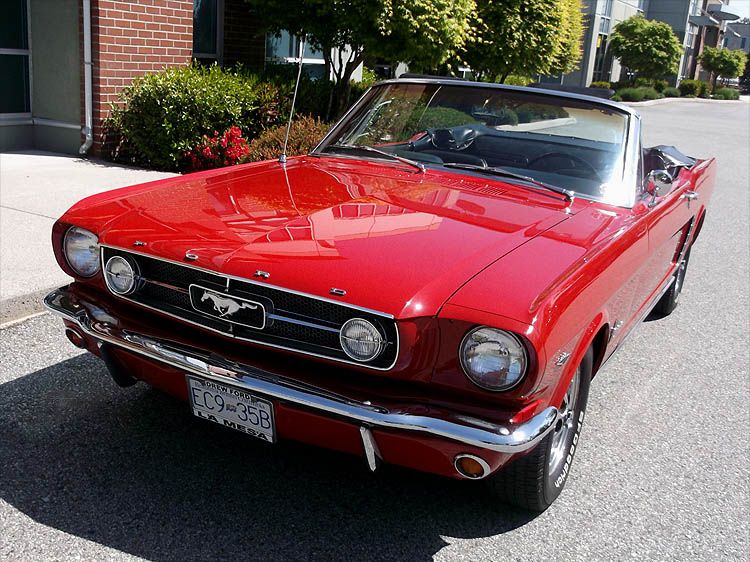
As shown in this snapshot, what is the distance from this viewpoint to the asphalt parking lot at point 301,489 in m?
2.90

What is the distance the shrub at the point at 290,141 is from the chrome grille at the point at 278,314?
19.5ft

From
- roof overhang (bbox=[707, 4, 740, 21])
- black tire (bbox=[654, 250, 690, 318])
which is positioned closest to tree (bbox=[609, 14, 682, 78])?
roof overhang (bbox=[707, 4, 740, 21])

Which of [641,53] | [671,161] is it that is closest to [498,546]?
[671,161]

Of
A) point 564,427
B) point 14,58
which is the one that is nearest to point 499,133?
point 564,427

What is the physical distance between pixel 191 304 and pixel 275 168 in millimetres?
1474

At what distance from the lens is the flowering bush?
920cm

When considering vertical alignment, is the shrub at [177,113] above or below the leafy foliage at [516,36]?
below

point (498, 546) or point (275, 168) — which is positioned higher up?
point (275, 168)

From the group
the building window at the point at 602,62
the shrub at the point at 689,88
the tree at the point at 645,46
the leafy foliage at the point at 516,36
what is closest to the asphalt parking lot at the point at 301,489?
the leafy foliage at the point at 516,36

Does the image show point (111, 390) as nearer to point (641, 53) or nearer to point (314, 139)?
point (314, 139)

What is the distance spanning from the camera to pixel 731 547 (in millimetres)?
3070

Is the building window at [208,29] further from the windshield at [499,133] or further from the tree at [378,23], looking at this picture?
the windshield at [499,133]

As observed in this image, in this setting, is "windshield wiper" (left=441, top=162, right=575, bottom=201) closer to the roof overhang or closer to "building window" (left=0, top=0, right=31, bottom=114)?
"building window" (left=0, top=0, right=31, bottom=114)

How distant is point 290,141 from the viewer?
9.35 m
